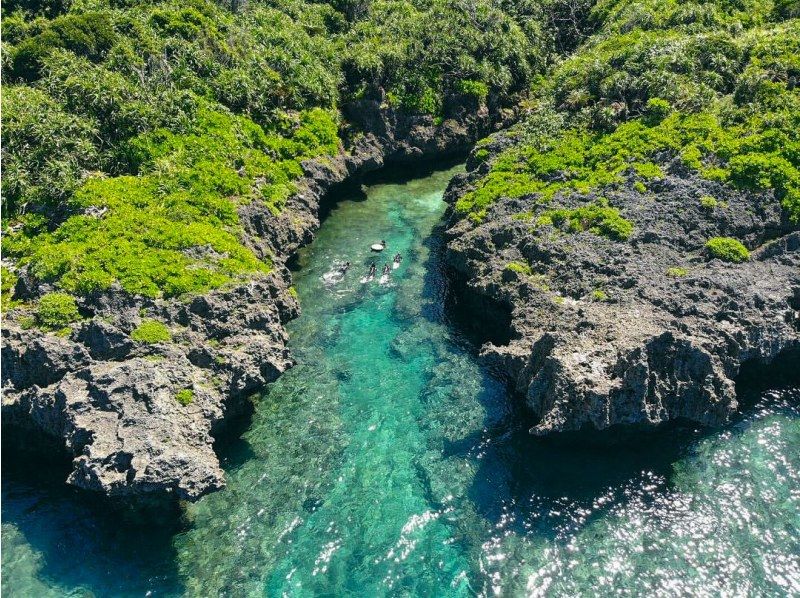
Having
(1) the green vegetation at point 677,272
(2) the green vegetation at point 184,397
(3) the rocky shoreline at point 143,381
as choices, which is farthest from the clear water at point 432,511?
(1) the green vegetation at point 677,272

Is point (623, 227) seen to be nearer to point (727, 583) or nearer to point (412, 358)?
point (412, 358)

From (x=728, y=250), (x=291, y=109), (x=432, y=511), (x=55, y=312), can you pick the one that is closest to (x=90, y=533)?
(x=55, y=312)

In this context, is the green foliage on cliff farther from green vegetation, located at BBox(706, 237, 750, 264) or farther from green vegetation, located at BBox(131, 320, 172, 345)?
green vegetation, located at BBox(131, 320, 172, 345)

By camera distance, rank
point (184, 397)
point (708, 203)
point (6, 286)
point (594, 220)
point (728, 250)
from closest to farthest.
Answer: point (184, 397) → point (6, 286) → point (728, 250) → point (708, 203) → point (594, 220)

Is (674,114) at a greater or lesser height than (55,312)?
lesser

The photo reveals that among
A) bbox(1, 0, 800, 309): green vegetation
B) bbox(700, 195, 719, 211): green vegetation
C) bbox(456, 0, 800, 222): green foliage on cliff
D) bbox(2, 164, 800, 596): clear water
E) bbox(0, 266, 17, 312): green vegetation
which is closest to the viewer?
bbox(2, 164, 800, 596): clear water

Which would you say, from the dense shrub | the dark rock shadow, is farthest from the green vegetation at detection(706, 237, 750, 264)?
the dense shrub

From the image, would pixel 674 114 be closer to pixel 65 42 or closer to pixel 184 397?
pixel 184 397
